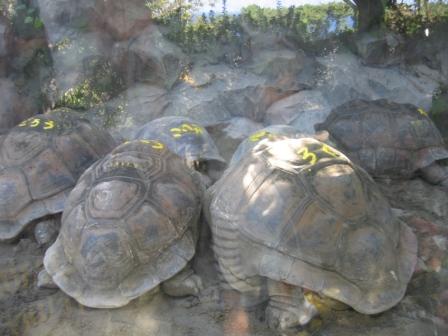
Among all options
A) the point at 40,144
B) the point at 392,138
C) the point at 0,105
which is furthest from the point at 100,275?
the point at 0,105

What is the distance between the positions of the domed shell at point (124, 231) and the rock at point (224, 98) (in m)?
3.27

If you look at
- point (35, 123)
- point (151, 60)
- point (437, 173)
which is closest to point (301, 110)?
point (437, 173)

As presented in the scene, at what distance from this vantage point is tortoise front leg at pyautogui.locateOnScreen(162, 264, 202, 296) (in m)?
4.12

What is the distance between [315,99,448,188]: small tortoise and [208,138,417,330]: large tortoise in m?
2.08

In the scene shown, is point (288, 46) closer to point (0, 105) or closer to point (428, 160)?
point (428, 160)

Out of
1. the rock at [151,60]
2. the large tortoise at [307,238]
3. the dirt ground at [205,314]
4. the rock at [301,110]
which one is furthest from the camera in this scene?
the rock at [151,60]

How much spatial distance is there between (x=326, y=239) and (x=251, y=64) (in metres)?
5.05

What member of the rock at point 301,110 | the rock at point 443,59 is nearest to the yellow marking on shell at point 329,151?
the rock at point 301,110

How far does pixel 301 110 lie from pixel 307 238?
423cm

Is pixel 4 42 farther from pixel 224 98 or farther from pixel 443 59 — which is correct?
pixel 443 59

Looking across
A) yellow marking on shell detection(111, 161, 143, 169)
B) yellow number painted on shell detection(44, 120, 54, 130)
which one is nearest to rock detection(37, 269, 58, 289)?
yellow marking on shell detection(111, 161, 143, 169)

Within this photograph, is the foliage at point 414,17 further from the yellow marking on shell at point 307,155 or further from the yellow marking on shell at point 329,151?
the yellow marking on shell at point 307,155

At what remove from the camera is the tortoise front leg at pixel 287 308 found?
3.63m

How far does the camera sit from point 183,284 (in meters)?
4.14
